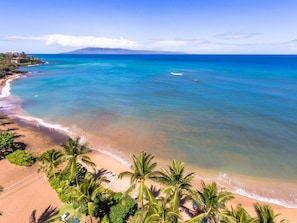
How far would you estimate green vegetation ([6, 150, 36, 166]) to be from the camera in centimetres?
3228

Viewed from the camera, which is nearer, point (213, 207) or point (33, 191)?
point (213, 207)

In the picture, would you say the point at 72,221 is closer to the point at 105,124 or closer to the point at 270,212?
the point at 270,212

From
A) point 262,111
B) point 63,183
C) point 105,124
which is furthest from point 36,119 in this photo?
point 262,111

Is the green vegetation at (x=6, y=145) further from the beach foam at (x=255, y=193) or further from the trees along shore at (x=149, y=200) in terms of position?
the beach foam at (x=255, y=193)

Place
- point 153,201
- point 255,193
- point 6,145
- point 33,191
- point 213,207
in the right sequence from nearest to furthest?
point 213,207, point 153,201, point 33,191, point 255,193, point 6,145

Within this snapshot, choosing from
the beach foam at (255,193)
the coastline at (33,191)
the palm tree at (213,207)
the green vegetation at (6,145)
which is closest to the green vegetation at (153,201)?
the palm tree at (213,207)

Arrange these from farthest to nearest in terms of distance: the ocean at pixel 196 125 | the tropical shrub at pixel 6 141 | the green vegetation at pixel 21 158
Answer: the tropical shrub at pixel 6 141, the ocean at pixel 196 125, the green vegetation at pixel 21 158

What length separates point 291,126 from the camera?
4803 centimetres

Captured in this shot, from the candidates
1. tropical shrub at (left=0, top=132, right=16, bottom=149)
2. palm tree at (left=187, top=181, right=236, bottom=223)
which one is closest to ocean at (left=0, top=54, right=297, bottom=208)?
tropical shrub at (left=0, top=132, right=16, bottom=149)

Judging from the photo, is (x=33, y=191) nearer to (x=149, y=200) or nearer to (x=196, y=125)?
(x=149, y=200)

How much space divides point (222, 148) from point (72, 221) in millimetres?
28844

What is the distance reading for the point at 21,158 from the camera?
107ft

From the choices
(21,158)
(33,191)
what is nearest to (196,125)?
(33,191)

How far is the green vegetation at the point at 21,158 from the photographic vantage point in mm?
32281
